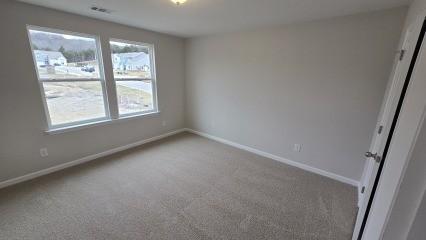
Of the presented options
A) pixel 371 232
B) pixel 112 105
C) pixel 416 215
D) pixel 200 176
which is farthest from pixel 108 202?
pixel 416 215

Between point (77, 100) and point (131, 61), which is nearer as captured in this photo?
point (77, 100)

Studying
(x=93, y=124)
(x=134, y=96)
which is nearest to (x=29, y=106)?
(x=93, y=124)

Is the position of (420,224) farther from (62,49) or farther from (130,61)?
(130,61)

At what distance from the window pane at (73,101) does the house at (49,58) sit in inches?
11.5

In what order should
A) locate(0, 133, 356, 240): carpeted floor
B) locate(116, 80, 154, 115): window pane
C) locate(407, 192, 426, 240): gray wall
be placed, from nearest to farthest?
locate(407, 192, 426, 240): gray wall → locate(0, 133, 356, 240): carpeted floor → locate(116, 80, 154, 115): window pane

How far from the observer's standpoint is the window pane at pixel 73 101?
2762mm

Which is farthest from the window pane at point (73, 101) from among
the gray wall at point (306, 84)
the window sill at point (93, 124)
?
the gray wall at point (306, 84)

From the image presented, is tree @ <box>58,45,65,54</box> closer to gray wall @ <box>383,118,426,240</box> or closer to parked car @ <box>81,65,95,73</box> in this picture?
parked car @ <box>81,65,95,73</box>

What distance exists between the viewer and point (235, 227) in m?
1.89

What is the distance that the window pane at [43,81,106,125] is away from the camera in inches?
109

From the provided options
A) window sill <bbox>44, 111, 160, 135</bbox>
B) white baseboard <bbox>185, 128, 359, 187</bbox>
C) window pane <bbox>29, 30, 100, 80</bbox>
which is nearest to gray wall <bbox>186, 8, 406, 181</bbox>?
white baseboard <bbox>185, 128, 359, 187</bbox>

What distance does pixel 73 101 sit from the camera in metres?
2.99

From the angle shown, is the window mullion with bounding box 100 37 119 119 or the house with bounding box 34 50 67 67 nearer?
the house with bounding box 34 50 67 67

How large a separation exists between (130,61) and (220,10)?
2.17 metres
